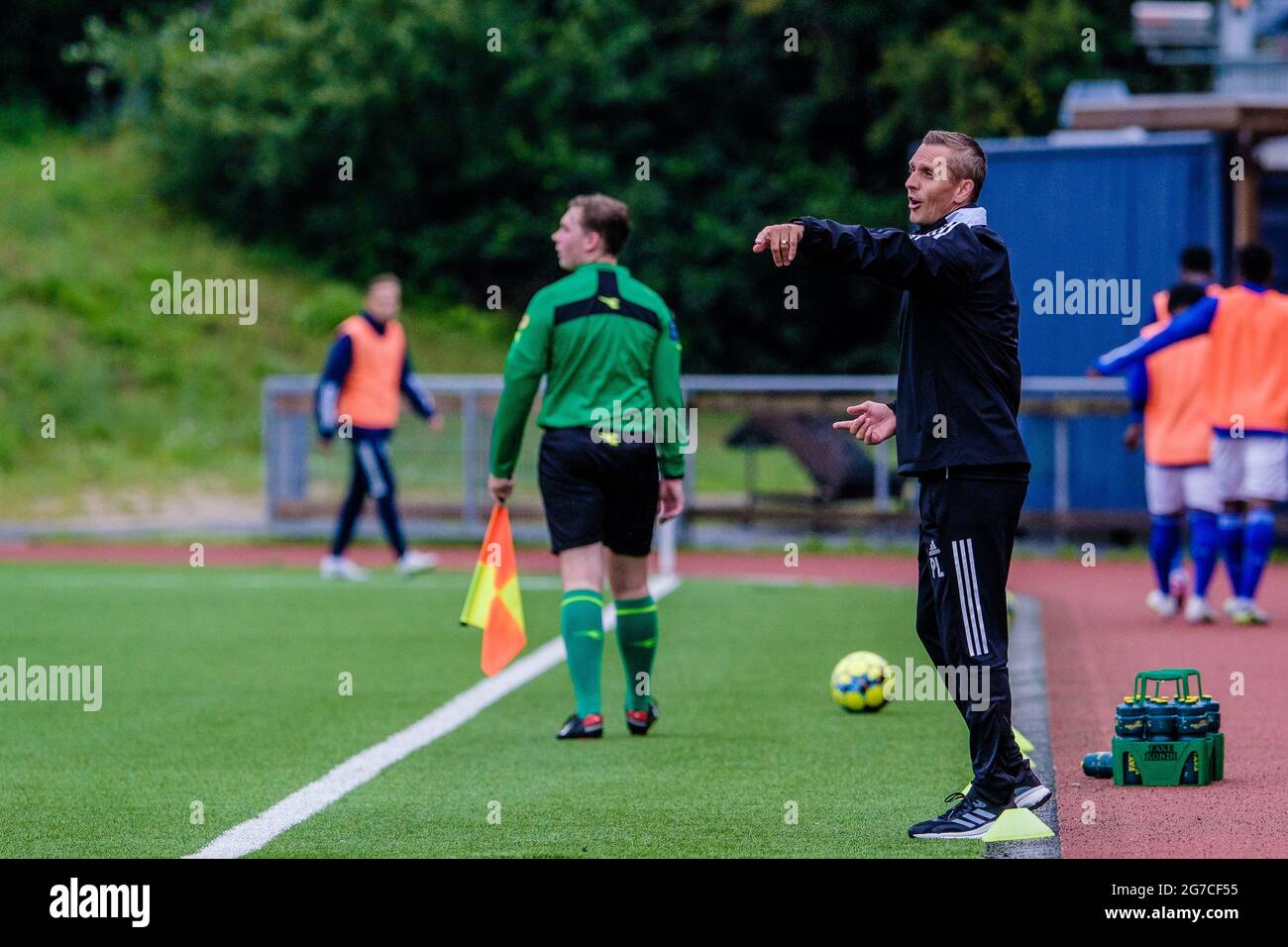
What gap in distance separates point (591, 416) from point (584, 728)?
1.18 metres

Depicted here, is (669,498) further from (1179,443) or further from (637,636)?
(1179,443)

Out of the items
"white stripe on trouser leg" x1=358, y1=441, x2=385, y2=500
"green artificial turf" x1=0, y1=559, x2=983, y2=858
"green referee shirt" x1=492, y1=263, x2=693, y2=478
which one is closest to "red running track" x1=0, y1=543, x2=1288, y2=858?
"green artificial turf" x1=0, y1=559, x2=983, y2=858

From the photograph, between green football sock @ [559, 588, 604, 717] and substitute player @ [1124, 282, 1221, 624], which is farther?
substitute player @ [1124, 282, 1221, 624]

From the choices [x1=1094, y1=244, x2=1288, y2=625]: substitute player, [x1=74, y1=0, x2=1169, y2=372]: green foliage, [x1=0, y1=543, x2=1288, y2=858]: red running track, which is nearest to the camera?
[x1=0, y1=543, x2=1288, y2=858]: red running track

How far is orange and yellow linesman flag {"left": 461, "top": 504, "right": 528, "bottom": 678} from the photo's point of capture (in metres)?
8.15

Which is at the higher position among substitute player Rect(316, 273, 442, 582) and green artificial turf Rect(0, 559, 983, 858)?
substitute player Rect(316, 273, 442, 582)

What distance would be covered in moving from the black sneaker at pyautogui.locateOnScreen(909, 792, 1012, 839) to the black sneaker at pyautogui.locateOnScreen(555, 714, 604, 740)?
2.28 metres

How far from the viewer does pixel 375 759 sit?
736cm

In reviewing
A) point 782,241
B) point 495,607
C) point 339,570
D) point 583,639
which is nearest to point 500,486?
point 495,607

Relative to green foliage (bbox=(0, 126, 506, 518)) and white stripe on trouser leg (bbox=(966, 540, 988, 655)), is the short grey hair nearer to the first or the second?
white stripe on trouser leg (bbox=(966, 540, 988, 655))

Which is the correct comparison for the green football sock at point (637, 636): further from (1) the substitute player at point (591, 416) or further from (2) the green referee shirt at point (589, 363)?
(2) the green referee shirt at point (589, 363)

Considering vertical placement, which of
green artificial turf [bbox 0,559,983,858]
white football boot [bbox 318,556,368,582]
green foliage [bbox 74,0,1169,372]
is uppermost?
green foliage [bbox 74,0,1169,372]

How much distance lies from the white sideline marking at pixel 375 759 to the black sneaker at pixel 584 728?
0.50 m

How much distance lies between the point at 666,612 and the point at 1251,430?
12.3 ft
